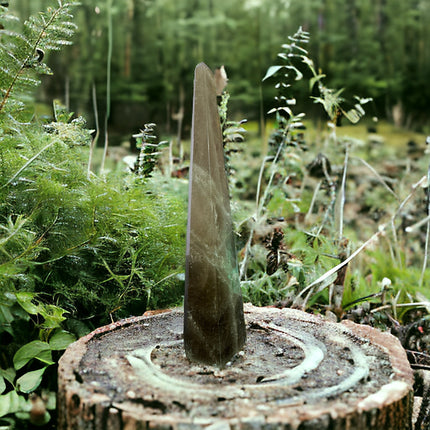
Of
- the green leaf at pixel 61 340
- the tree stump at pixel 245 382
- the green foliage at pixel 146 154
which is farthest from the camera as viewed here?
the green foliage at pixel 146 154

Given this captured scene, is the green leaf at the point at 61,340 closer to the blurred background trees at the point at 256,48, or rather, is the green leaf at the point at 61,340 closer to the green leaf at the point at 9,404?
the green leaf at the point at 9,404

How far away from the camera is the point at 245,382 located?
1.13 metres

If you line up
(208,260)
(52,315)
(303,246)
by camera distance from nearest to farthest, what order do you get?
(208,260) < (52,315) < (303,246)

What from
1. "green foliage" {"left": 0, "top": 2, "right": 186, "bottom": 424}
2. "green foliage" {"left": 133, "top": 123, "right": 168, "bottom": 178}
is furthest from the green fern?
"green foliage" {"left": 133, "top": 123, "right": 168, "bottom": 178}

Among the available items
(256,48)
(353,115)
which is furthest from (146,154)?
(256,48)

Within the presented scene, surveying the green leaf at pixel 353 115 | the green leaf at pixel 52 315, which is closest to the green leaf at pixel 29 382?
the green leaf at pixel 52 315

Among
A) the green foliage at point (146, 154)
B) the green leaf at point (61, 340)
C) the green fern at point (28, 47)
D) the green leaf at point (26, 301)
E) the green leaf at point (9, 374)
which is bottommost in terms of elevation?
the green leaf at point (9, 374)

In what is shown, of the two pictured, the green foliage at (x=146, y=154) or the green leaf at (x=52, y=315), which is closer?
the green leaf at (x=52, y=315)

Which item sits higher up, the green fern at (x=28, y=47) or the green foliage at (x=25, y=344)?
the green fern at (x=28, y=47)

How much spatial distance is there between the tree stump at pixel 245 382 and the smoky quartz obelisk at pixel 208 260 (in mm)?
60

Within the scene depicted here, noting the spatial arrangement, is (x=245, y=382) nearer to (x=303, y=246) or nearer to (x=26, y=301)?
(x=26, y=301)

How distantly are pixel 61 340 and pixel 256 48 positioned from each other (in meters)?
4.40

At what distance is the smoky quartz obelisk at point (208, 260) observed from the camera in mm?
1248

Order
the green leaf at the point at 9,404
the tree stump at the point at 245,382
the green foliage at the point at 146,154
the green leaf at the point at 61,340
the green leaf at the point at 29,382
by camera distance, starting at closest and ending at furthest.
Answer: the tree stump at the point at 245,382 → the green leaf at the point at 9,404 → the green leaf at the point at 29,382 → the green leaf at the point at 61,340 → the green foliage at the point at 146,154
